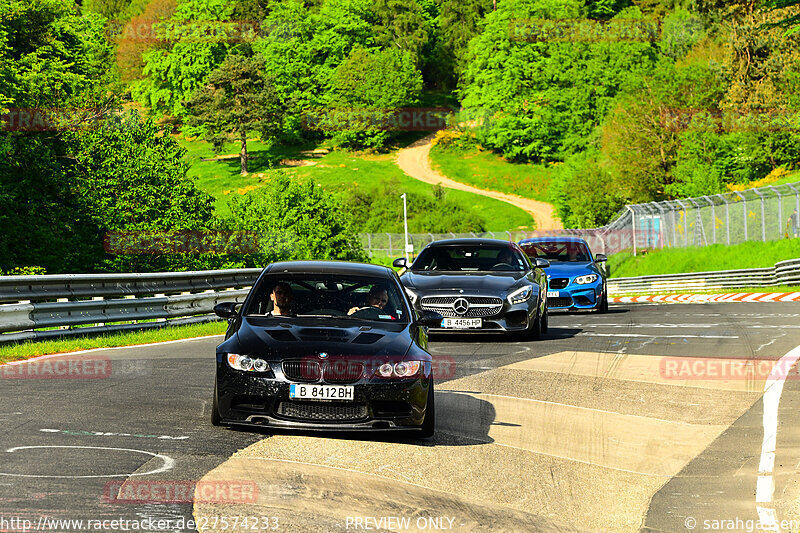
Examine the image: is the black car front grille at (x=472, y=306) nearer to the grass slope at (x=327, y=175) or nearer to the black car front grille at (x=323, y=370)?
the black car front grille at (x=323, y=370)

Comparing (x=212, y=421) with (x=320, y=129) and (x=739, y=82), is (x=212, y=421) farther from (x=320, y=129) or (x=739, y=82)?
(x=320, y=129)

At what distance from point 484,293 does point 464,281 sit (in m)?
0.50

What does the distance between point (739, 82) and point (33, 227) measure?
4723 centimetres

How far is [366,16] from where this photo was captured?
14612 cm

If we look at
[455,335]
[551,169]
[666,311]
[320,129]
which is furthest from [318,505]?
[320,129]

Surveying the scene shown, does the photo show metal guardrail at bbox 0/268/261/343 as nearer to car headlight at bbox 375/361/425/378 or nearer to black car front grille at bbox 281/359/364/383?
black car front grille at bbox 281/359/364/383

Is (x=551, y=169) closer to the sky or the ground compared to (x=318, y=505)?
closer to the ground

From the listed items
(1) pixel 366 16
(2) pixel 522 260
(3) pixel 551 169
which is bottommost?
(3) pixel 551 169

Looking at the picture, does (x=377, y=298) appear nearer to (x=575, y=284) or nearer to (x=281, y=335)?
(x=281, y=335)

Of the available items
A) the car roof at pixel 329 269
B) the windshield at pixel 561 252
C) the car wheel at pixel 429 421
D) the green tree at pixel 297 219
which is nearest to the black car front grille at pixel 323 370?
the car wheel at pixel 429 421

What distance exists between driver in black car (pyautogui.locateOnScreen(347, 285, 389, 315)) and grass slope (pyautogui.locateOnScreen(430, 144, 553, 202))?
307ft

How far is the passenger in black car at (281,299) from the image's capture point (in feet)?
28.7

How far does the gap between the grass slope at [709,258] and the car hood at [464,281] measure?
25.0 m

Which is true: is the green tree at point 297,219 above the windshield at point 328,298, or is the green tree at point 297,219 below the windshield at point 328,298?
below
